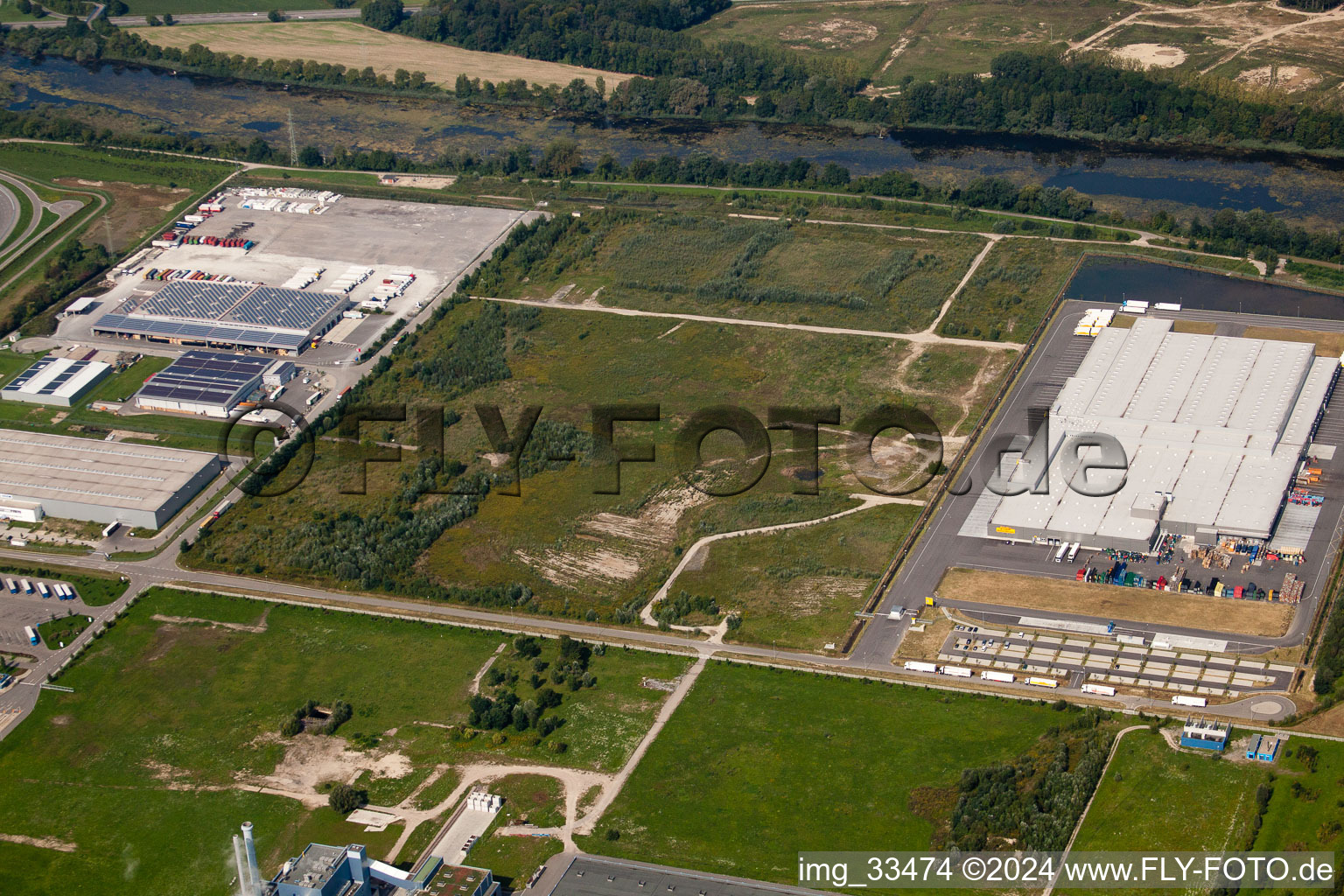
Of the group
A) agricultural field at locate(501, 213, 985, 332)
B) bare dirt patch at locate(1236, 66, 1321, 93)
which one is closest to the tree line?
bare dirt patch at locate(1236, 66, 1321, 93)

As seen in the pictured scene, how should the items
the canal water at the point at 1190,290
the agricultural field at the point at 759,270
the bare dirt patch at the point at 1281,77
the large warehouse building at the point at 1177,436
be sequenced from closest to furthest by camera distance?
1. the large warehouse building at the point at 1177,436
2. the canal water at the point at 1190,290
3. the agricultural field at the point at 759,270
4. the bare dirt patch at the point at 1281,77

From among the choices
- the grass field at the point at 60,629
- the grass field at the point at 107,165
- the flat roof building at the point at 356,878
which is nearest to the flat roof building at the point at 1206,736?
the flat roof building at the point at 356,878

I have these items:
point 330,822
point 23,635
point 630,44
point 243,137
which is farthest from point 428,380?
point 630,44

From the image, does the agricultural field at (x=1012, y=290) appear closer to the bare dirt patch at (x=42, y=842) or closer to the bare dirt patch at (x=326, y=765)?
the bare dirt patch at (x=326, y=765)

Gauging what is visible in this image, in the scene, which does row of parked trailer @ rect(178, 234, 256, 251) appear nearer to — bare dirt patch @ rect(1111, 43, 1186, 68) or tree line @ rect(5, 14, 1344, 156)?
tree line @ rect(5, 14, 1344, 156)

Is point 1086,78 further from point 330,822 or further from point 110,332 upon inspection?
point 330,822

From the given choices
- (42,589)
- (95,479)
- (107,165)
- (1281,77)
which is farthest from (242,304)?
(1281,77)
